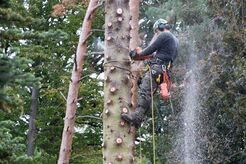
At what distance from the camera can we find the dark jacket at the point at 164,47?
5270 mm

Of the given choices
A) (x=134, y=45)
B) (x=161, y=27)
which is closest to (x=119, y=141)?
(x=161, y=27)

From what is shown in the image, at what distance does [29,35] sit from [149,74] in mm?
1837

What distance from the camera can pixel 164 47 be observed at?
211 inches

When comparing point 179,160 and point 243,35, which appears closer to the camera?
point 243,35

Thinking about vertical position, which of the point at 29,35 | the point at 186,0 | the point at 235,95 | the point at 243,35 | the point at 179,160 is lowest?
the point at 29,35

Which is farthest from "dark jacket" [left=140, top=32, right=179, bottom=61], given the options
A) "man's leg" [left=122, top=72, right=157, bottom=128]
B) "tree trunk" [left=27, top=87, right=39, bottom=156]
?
"tree trunk" [left=27, top=87, right=39, bottom=156]

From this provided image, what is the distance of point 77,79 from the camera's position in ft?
29.7

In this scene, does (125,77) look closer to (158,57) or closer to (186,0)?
(158,57)

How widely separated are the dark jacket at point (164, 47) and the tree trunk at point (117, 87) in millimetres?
538

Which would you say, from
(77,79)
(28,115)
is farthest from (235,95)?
(28,115)

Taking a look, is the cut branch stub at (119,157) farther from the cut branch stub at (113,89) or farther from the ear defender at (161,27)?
the ear defender at (161,27)

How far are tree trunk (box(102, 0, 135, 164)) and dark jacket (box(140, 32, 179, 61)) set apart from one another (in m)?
0.54

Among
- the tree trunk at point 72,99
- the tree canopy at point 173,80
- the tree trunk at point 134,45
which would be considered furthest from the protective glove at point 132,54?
the tree canopy at point 173,80

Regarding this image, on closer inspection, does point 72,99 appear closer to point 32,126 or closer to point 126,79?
point 126,79
